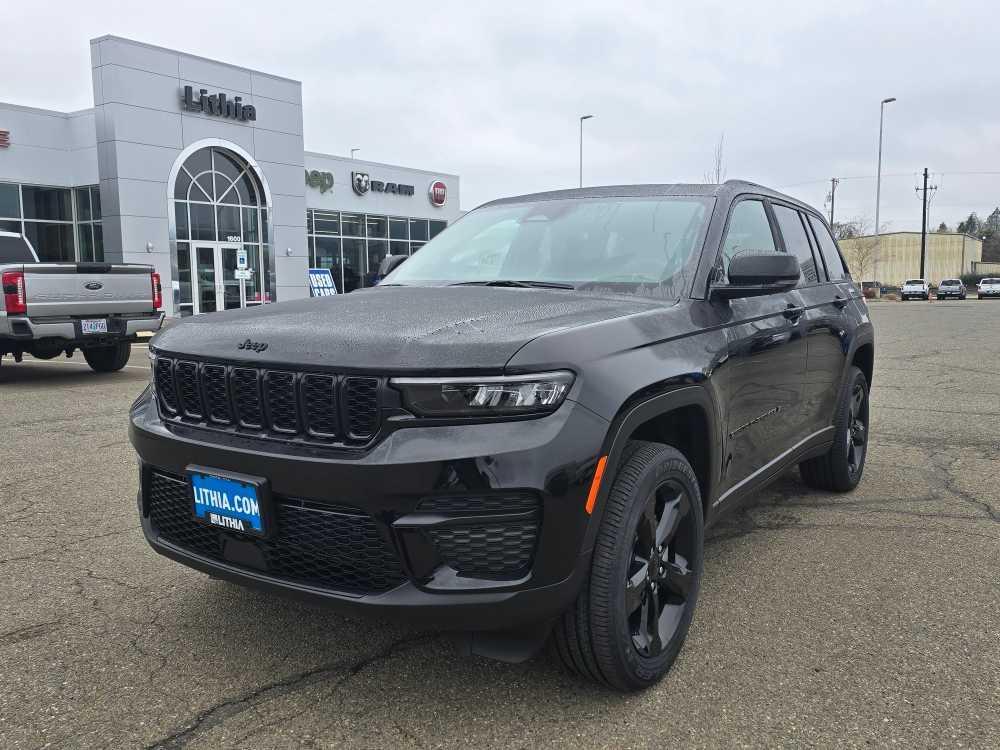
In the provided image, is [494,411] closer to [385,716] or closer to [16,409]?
[385,716]

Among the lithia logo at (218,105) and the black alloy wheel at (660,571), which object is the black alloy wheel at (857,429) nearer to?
the black alloy wheel at (660,571)

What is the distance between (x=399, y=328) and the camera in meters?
2.48

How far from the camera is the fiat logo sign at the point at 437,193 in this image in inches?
→ 1411

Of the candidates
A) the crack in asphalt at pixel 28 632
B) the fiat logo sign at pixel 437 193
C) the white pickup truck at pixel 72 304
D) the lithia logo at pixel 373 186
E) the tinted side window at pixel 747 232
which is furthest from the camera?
the fiat logo sign at pixel 437 193

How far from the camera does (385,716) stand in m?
2.52

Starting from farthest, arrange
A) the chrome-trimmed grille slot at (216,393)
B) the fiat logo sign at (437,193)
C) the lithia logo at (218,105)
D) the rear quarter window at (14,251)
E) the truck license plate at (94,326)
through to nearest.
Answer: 1. the fiat logo sign at (437,193)
2. the lithia logo at (218,105)
3. the rear quarter window at (14,251)
4. the truck license plate at (94,326)
5. the chrome-trimmed grille slot at (216,393)

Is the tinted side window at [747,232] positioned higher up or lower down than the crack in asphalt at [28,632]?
higher up

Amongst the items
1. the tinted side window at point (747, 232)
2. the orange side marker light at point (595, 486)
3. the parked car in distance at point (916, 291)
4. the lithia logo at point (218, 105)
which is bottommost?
the parked car in distance at point (916, 291)

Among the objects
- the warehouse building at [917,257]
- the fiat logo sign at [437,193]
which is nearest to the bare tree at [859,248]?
the warehouse building at [917,257]

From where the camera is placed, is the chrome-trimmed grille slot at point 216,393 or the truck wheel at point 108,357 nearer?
→ the chrome-trimmed grille slot at point 216,393

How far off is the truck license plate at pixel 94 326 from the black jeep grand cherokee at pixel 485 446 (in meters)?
7.58

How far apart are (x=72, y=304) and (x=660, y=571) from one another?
884cm

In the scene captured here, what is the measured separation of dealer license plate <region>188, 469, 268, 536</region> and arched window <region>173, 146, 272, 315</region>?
22872 millimetres

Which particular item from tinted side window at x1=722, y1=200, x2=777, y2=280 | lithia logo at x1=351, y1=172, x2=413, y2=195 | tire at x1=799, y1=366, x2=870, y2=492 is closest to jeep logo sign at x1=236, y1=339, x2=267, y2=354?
tinted side window at x1=722, y1=200, x2=777, y2=280
